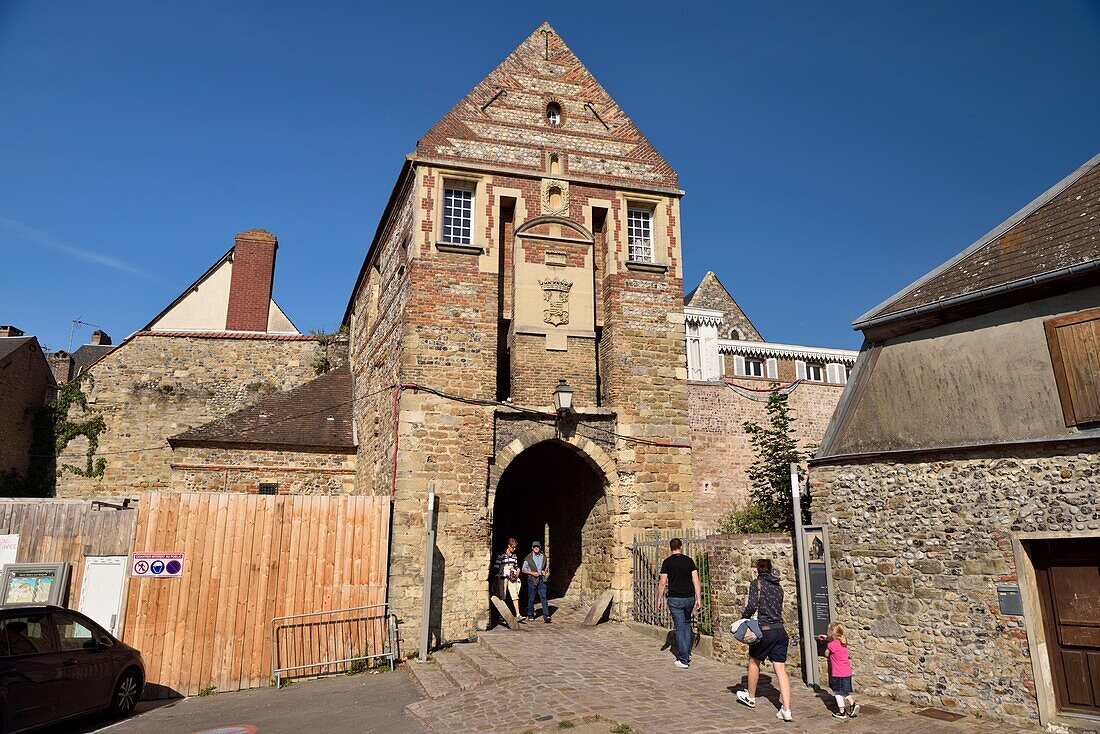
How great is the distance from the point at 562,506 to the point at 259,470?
694 centimetres

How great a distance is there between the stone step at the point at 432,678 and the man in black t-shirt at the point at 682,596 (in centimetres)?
299

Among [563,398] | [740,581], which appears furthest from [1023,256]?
[563,398]

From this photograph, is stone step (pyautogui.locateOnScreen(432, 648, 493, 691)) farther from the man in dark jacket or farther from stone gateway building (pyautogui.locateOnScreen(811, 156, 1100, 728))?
stone gateway building (pyautogui.locateOnScreen(811, 156, 1100, 728))

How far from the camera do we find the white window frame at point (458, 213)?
545 inches

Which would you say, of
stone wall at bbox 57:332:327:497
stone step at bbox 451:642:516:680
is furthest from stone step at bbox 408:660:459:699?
stone wall at bbox 57:332:327:497

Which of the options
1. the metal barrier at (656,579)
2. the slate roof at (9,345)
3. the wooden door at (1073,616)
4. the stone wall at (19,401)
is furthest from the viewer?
the slate roof at (9,345)

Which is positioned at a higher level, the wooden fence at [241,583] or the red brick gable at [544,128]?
the red brick gable at [544,128]

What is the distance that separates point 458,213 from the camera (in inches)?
553

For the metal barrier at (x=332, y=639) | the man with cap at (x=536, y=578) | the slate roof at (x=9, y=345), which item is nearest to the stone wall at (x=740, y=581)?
the man with cap at (x=536, y=578)

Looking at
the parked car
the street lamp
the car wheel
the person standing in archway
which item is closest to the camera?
the parked car

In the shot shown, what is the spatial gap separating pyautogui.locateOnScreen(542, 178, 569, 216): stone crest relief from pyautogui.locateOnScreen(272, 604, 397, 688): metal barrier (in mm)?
8252

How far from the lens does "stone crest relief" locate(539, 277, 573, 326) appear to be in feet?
45.2

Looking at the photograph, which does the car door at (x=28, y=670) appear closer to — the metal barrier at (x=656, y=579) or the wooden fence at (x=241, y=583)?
the wooden fence at (x=241, y=583)

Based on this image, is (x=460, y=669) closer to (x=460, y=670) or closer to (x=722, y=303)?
(x=460, y=670)
